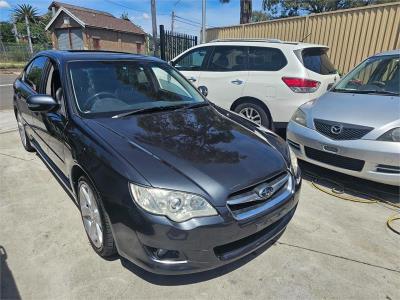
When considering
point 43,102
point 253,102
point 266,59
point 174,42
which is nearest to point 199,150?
point 43,102

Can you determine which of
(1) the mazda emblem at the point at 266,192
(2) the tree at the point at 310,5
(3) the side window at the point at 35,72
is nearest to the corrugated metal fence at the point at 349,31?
(1) the mazda emblem at the point at 266,192

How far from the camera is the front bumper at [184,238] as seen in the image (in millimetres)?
1922

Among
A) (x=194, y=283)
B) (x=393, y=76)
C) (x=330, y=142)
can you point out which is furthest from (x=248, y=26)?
(x=194, y=283)

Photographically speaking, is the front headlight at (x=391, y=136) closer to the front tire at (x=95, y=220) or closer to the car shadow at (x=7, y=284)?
the front tire at (x=95, y=220)

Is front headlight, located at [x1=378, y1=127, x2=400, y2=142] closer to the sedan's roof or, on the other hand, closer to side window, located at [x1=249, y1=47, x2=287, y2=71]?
side window, located at [x1=249, y1=47, x2=287, y2=71]

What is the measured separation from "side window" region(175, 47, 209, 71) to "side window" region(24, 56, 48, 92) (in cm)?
308

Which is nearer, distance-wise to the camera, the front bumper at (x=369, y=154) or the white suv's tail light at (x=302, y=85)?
the front bumper at (x=369, y=154)

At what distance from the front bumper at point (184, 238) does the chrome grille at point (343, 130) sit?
6.52 feet

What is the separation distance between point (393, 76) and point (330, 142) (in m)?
1.61

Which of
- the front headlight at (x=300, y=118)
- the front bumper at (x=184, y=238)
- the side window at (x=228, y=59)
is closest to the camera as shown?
the front bumper at (x=184, y=238)

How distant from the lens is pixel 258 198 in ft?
7.11

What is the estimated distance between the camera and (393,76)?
14.2 ft

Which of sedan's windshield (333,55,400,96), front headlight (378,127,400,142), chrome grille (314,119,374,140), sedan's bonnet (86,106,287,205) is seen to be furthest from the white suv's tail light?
sedan's bonnet (86,106,287,205)

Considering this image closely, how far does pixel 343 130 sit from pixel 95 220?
2.93 meters
